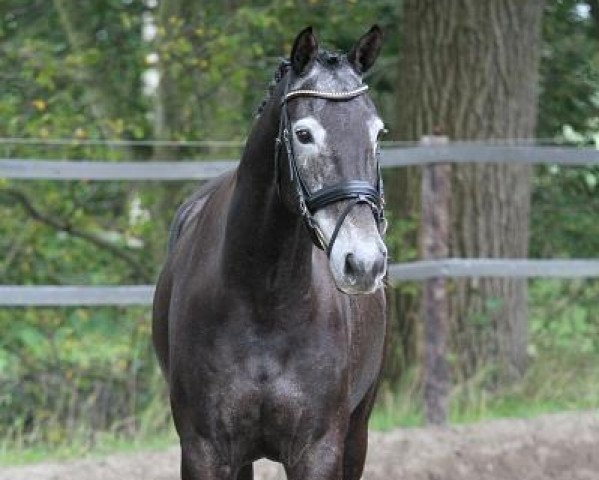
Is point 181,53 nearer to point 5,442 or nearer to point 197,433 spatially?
point 5,442

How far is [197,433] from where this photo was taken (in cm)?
396

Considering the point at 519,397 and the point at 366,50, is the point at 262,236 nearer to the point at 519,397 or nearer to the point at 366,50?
the point at 366,50

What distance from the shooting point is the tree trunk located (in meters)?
8.44

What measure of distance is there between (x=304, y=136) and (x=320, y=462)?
104 cm

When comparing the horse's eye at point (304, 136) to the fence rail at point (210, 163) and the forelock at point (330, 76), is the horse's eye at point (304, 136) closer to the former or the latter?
the forelock at point (330, 76)

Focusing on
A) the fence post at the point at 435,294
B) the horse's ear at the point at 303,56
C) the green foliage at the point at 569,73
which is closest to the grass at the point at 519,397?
the fence post at the point at 435,294

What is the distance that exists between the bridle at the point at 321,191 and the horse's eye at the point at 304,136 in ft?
0.15

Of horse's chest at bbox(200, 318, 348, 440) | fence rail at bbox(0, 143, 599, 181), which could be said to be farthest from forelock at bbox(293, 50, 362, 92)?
fence rail at bbox(0, 143, 599, 181)

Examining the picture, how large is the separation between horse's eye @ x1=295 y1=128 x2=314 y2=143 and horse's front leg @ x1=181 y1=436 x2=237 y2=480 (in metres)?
1.03

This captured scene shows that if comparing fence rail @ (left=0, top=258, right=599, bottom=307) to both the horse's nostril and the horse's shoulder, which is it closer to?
the horse's shoulder

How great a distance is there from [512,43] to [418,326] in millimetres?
1991

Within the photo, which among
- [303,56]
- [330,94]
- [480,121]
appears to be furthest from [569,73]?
[330,94]

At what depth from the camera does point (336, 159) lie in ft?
11.2

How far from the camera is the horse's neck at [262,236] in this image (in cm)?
381
